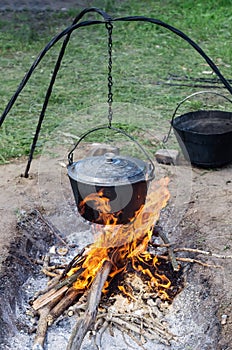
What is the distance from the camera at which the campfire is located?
3277mm

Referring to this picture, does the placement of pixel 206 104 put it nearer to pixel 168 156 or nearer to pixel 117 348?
pixel 168 156

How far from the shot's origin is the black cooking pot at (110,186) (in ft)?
10.5

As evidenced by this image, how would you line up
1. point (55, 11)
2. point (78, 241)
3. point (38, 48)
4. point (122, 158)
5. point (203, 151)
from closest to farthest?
1. point (122, 158)
2. point (78, 241)
3. point (203, 151)
4. point (38, 48)
5. point (55, 11)

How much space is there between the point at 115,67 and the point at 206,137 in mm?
3343

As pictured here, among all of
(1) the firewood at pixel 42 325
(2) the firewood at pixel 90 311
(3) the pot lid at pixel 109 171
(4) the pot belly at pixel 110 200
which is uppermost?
(3) the pot lid at pixel 109 171

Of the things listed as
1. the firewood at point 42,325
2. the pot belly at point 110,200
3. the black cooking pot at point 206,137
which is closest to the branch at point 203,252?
the pot belly at point 110,200

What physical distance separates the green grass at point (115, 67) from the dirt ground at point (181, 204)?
0.62 metres

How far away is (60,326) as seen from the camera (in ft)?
10.7

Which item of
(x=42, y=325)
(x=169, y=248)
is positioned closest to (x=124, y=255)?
(x=169, y=248)

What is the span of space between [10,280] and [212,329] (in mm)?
1267

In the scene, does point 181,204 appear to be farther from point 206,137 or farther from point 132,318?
point 132,318

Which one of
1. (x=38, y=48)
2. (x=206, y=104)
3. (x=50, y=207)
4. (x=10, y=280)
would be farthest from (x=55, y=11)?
(x=10, y=280)

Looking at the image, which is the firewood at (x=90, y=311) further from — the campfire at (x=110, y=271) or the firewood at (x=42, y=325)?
the firewood at (x=42, y=325)

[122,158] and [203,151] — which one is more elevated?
[122,158]
